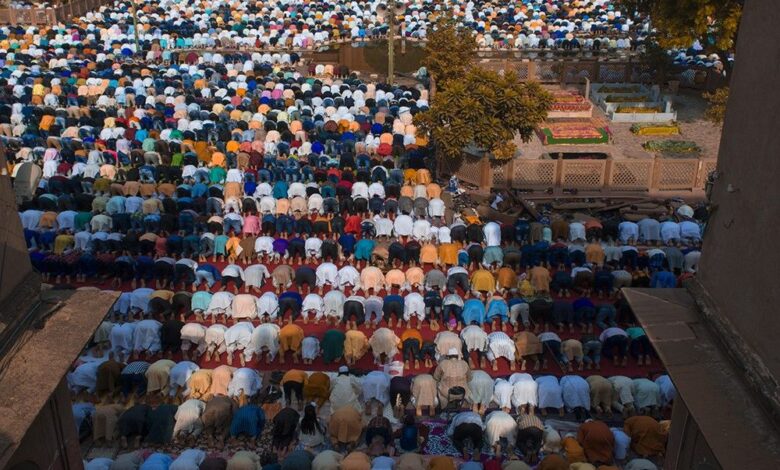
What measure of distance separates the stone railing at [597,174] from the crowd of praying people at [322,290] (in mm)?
1319

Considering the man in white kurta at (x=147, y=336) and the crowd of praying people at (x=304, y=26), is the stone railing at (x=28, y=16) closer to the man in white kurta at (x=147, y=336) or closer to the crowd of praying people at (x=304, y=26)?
the crowd of praying people at (x=304, y=26)

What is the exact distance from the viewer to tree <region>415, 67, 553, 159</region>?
65.9 feet

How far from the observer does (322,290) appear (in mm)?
16156

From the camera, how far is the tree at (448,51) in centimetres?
2753

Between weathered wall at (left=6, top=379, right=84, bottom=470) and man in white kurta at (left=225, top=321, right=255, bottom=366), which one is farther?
man in white kurta at (left=225, top=321, right=255, bottom=366)

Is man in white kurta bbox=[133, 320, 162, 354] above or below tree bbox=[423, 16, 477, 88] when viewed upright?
below

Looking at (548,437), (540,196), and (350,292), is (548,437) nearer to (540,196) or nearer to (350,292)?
(350,292)

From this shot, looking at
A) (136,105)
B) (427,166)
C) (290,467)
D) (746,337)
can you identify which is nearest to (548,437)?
(290,467)

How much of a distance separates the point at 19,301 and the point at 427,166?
17.8m

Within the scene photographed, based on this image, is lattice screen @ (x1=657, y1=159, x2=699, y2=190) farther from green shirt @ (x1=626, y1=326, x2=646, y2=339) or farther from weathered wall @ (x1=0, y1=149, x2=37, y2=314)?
weathered wall @ (x1=0, y1=149, x2=37, y2=314)

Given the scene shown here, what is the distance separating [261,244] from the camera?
55.4 ft

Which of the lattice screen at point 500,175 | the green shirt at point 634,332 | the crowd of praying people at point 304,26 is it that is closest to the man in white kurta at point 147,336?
the green shirt at point 634,332

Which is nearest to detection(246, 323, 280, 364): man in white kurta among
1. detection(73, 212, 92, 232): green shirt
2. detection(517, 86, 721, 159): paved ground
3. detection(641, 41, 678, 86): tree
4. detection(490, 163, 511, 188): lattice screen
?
detection(73, 212, 92, 232): green shirt

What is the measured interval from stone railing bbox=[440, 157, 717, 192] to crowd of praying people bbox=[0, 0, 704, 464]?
4.33 ft
